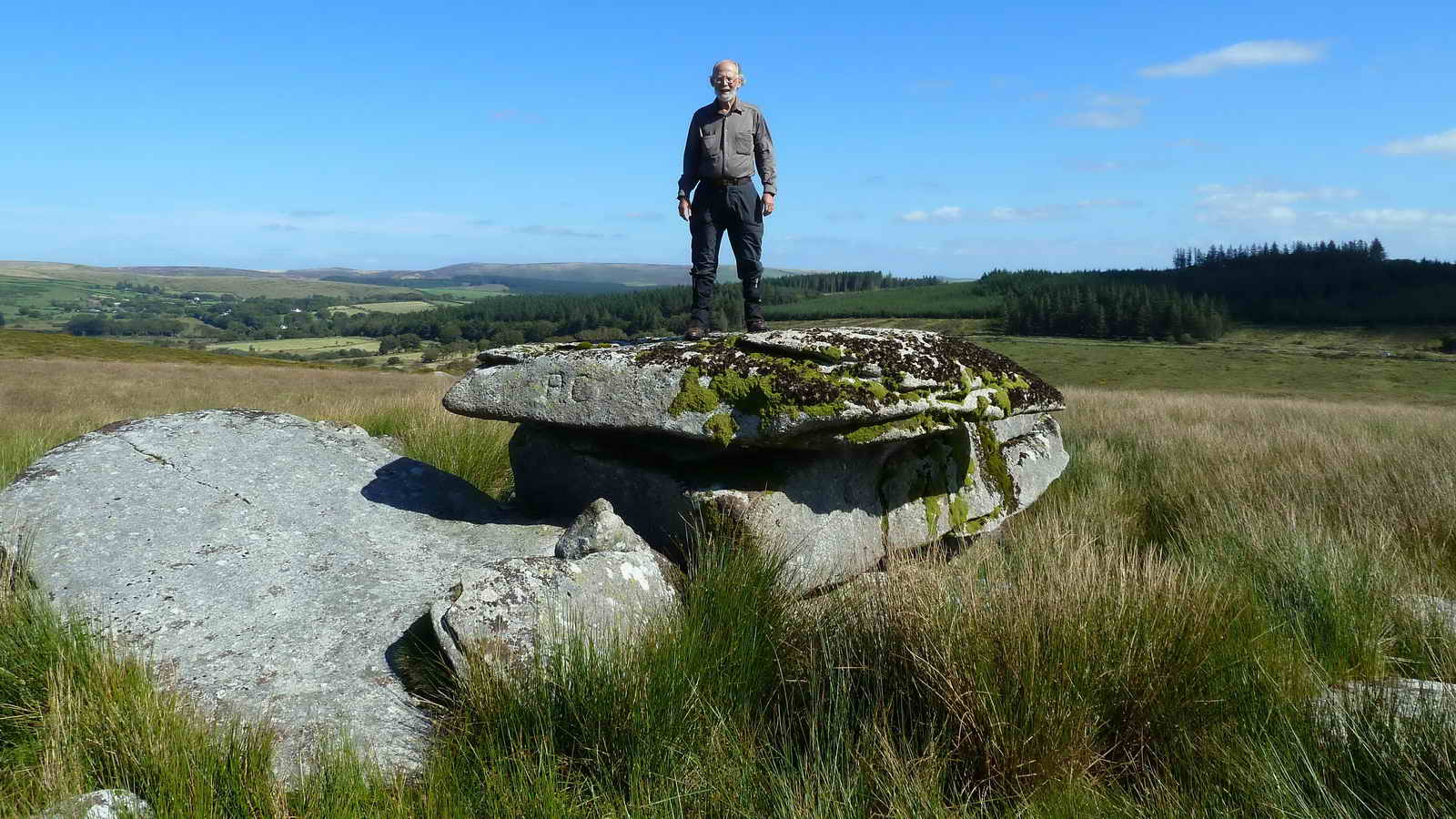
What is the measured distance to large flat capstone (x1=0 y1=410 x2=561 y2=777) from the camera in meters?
3.50

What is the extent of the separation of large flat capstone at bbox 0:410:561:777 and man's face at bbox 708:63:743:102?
12.0 feet

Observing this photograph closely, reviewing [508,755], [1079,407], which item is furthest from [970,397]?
[1079,407]

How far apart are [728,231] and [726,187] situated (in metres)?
0.41

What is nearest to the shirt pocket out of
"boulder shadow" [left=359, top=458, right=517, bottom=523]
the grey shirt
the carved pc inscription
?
the grey shirt

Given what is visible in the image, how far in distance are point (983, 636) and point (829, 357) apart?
2.21 meters

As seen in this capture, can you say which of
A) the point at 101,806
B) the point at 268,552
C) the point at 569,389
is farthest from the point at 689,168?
the point at 101,806

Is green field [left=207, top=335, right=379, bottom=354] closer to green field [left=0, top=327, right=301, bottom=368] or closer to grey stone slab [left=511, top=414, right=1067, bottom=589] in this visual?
green field [left=0, top=327, right=301, bottom=368]

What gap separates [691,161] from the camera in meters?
6.96

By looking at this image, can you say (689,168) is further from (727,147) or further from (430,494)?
(430,494)

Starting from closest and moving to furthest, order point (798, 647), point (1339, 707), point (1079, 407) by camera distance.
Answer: point (1339, 707)
point (798, 647)
point (1079, 407)

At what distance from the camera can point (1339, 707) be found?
9.39 ft

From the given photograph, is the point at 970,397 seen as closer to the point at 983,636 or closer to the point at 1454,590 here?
the point at 983,636

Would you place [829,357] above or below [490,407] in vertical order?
above

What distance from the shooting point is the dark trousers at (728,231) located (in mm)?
6910
